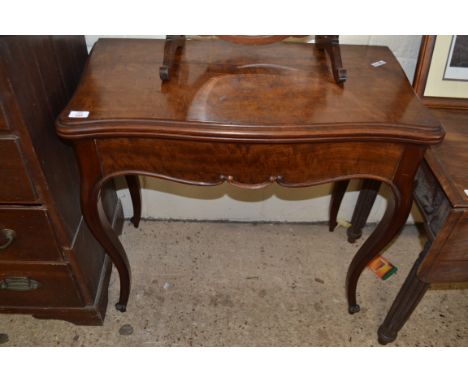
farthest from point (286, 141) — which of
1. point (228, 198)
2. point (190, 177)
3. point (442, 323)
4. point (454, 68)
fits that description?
point (442, 323)

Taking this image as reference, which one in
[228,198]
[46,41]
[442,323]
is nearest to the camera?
[46,41]

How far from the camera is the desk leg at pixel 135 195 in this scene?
5.61ft

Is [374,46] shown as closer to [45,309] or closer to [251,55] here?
[251,55]

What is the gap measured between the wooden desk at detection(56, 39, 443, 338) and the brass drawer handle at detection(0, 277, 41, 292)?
0.29 m

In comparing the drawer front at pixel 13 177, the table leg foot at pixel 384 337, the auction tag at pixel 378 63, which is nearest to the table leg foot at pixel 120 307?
the drawer front at pixel 13 177

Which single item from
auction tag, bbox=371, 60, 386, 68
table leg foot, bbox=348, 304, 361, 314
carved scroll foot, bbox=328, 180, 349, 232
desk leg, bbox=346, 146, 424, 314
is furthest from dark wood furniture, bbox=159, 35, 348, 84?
table leg foot, bbox=348, 304, 361, 314

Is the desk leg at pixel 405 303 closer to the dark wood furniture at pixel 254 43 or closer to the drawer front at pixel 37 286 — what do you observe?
the dark wood furniture at pixel 254 43

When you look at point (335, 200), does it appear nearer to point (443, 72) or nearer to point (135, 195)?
point (443, 72)

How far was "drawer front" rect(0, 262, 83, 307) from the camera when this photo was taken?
1.25 m

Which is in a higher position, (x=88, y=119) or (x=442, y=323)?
(x=88, y=119)

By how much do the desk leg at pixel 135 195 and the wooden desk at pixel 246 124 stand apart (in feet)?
1.65

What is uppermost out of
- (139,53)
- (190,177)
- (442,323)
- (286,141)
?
(139,53)
